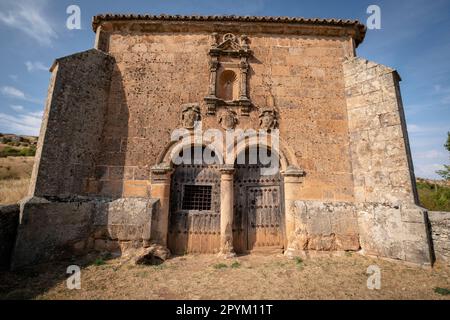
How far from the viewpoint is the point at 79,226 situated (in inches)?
192

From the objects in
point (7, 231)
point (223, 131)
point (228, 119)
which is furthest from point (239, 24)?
point (7, 231)

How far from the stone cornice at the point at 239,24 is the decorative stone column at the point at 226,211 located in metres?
4.23

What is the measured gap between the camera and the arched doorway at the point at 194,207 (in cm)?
540

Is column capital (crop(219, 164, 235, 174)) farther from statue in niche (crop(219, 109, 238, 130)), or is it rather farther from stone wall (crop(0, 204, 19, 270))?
stone wall (crop(0, 204, 19, 270))

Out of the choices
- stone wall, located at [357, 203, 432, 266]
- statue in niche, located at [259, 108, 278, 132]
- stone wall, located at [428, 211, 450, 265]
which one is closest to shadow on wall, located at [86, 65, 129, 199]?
statue in niche, located at [259, 108, 278, 132]

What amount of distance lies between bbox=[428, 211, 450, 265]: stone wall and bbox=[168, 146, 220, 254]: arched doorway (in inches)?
182

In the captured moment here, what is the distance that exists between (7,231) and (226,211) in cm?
428

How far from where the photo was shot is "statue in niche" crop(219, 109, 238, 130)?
570cm

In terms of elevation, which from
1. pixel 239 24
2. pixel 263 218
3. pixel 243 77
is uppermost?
pixel 239 24

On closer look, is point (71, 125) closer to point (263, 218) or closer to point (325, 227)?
point (263, 218)

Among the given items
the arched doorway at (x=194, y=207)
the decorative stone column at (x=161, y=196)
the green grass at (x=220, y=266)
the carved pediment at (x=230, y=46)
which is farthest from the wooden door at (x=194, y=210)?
the carved pediment at (x=230, y=46)

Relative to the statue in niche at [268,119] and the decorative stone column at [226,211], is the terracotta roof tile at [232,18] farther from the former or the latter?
the decorative stone column at [226,211]

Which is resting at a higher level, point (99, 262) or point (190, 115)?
point (190, 115)
